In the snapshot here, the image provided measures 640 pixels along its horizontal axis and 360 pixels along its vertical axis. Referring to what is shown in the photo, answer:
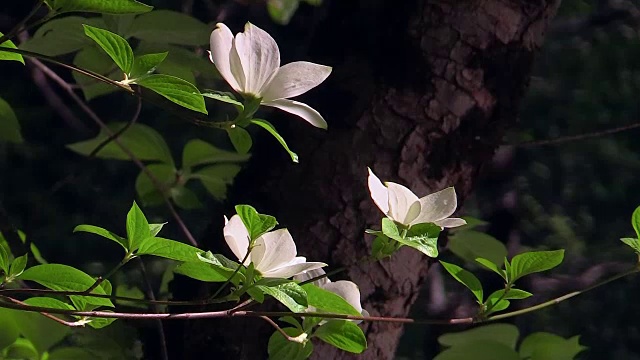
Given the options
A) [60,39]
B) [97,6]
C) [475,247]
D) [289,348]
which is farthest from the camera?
[475,247]

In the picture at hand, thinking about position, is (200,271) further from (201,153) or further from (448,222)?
(201,153)

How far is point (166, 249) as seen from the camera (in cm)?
35

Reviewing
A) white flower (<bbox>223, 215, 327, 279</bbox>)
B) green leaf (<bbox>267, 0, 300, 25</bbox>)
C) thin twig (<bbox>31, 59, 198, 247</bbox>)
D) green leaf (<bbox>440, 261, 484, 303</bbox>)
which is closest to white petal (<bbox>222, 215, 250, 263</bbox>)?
white flower (<bbox>223, 215, 327, 279</bbox>)

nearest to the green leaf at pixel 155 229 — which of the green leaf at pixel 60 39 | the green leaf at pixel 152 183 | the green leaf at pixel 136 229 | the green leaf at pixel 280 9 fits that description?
the green leaf at pixel 136 229

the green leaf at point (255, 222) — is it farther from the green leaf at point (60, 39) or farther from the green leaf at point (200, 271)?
the green leaf at point (60, 39)

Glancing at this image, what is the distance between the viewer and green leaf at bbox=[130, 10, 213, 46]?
1.97 feet

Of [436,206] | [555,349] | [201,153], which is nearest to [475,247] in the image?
[555,349]


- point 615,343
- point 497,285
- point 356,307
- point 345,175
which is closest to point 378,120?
point 345,175

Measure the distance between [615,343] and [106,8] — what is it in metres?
1.81

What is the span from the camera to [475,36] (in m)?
0.58

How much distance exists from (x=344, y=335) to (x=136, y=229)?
0.37ft

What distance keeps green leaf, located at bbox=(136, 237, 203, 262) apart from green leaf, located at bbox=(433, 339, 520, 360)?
30cm

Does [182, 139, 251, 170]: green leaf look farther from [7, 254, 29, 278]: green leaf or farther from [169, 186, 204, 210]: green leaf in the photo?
[7, 254, 29, 278]: green leaf

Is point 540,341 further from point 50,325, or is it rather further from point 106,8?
point 106,8
